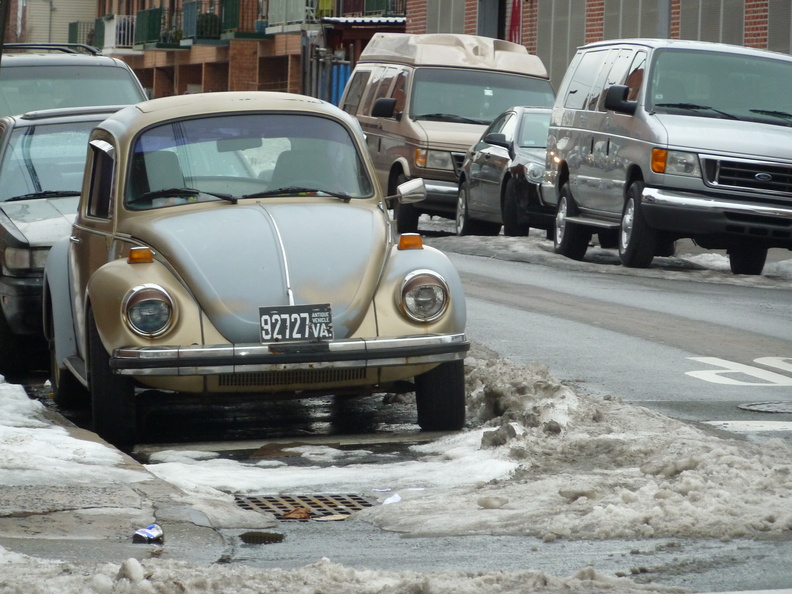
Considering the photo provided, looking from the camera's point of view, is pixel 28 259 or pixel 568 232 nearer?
pixel 28 259

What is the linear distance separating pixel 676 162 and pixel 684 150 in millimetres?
141

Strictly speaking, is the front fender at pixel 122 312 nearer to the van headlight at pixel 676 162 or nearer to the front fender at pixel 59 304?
the front fender at pixel 59 304

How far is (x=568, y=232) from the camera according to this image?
18.5 metres

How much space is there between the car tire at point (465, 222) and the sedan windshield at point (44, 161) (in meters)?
10.4

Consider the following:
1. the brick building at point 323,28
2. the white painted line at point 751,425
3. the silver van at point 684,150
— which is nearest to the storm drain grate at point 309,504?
the white painted line at point 751,425

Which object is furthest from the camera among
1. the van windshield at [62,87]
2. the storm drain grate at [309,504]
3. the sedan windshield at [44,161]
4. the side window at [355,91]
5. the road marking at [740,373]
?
the side window at [355,91]

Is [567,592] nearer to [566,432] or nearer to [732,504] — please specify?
[732,504]

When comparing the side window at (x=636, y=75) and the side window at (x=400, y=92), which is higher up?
the side window at (x=636, y=75)

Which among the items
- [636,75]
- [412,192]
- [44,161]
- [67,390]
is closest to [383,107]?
[636,75]

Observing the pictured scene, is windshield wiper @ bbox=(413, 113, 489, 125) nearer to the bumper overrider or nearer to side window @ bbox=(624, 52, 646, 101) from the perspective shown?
side window @ bbox=(624, 52, 646, 101)

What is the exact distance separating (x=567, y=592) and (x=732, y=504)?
1.21 metres

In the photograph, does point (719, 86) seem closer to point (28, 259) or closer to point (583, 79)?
point (583, 79)

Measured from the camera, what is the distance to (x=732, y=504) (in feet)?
18.1

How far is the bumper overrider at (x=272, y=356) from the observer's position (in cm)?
718
